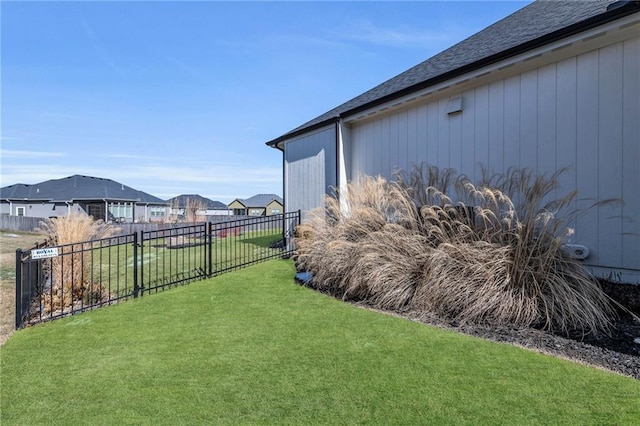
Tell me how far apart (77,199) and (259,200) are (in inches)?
1187

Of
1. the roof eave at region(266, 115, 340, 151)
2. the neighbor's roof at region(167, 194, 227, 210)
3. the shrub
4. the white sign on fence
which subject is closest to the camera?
the shrub

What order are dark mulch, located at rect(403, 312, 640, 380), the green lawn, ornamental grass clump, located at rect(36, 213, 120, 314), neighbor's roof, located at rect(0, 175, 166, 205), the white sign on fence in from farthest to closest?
neighbor's roof, located at rect(0, 175, 166, 205), ornamental grass clump, located at rect(36, 213, 120, 314), the white sign on fence, dark mulch, located at rect(403, 312, 640, 380), the green lawn

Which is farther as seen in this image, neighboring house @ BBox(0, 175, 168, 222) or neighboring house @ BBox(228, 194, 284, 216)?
neighboring house @ BBox(228, 194, 284, 216)

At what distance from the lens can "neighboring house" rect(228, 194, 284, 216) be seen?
179 ft

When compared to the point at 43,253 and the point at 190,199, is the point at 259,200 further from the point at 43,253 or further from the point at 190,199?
the point at 43,253

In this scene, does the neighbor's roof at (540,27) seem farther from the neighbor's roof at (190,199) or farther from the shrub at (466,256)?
the neighbor's roof at (190,199)

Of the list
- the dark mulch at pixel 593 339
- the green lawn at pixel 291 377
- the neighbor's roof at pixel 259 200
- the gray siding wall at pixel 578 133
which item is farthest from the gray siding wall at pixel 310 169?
the neighbor's roof at pixel 259 200

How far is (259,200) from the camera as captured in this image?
2282 inches

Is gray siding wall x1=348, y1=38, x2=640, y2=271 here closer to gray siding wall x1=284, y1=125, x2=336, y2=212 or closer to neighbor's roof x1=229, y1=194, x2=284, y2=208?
gray siding wall x1=284, y1=125, x2=336, y2=212

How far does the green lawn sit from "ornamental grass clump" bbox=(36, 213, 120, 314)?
3.87 feet

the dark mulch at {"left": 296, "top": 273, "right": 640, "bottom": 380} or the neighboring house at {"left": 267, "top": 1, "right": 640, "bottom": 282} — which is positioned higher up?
the neighboring house at {"left": 267, "top": 1, "right": 640, "bottom": 282}

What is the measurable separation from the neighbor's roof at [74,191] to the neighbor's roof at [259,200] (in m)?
21.7

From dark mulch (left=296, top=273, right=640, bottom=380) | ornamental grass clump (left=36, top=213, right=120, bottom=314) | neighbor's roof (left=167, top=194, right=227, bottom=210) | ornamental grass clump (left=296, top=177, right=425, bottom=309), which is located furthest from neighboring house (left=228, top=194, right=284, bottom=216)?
dark mulch (left=296, top=273, right=640, bottom=380)

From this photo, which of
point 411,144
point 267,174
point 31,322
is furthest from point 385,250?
point 267,174
